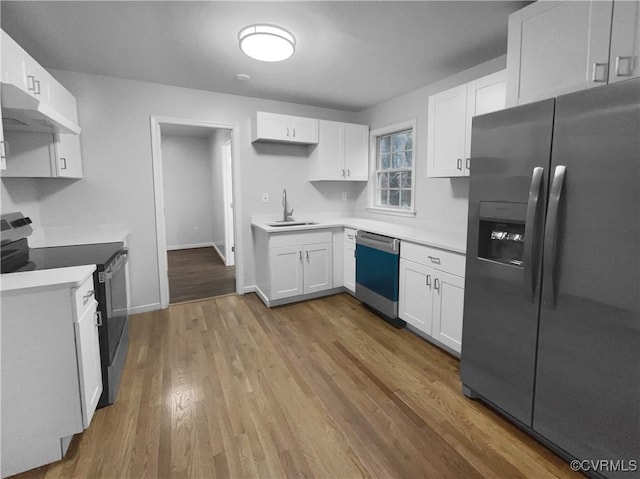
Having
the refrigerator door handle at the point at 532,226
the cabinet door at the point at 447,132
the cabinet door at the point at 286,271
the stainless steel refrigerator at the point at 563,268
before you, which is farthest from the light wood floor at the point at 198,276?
the refrigerator door handle at the point at 532,226

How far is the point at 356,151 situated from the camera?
4.14 m

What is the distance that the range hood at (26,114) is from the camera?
1.64 meters

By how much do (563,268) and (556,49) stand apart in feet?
3.84

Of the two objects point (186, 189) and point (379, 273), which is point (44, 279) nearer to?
point (379, 273)

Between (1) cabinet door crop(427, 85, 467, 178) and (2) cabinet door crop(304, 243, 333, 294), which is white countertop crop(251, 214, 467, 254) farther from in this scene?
(1) cabinet door crop(427, 85, 467, 178)

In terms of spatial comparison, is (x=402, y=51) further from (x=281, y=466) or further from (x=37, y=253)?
(x=37, y=253)

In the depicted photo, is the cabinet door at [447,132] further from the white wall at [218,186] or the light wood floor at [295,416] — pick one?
the white wall at [218,186]

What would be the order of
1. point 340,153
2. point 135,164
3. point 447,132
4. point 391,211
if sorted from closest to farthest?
1. point 447,132
2. point 135,164
3. point 391,211
4. point 340,153

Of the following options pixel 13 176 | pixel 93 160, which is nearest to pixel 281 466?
pixel 13 176

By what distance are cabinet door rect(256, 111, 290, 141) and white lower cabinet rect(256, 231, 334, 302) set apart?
1.12m

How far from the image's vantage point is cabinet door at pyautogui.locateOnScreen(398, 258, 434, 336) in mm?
2615

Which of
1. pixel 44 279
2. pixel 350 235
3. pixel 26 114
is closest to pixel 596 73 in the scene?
pixel 350 235

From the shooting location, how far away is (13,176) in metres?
2.40

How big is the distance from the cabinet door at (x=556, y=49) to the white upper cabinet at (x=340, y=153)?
2287 millimetres
